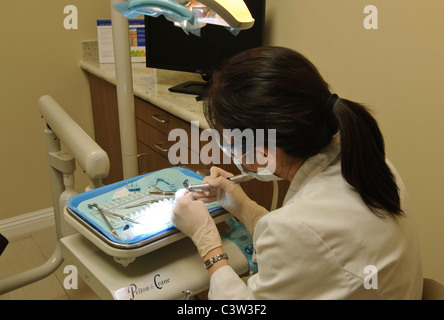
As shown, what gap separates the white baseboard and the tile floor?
30 millimetres

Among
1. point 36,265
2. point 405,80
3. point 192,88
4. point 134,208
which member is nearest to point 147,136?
point 192,88

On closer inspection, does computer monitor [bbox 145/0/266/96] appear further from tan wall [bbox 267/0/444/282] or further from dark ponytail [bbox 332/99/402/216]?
dark ponytail [bbox 332/99/402/216]

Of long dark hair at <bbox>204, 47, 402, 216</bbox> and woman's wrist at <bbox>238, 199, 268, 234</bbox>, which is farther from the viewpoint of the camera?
woman's wrist at <bbox>238, 199, 268, 234</bbox>

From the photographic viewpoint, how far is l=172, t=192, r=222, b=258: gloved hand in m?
1.07

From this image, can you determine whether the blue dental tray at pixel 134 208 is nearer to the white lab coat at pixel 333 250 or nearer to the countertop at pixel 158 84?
the white lab coat at pixel 333 250

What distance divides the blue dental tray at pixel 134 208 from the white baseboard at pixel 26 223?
5.34ft

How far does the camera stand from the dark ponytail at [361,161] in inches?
34.9

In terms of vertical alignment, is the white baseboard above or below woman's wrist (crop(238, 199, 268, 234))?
below

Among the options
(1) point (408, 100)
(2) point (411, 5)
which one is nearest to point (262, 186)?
(1) point (408, 100)

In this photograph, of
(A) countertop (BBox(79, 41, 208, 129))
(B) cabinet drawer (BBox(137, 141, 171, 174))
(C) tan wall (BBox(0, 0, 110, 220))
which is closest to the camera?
(A) countertop (BBox(79, 41, 208, 129))

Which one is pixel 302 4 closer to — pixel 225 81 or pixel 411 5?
pixel 411 5

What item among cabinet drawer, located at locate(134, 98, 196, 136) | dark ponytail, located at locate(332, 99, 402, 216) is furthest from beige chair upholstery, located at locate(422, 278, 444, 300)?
cabinet drawer, located at locate(134, 98, 196, 136)

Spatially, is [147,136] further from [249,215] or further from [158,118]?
[249,215]
